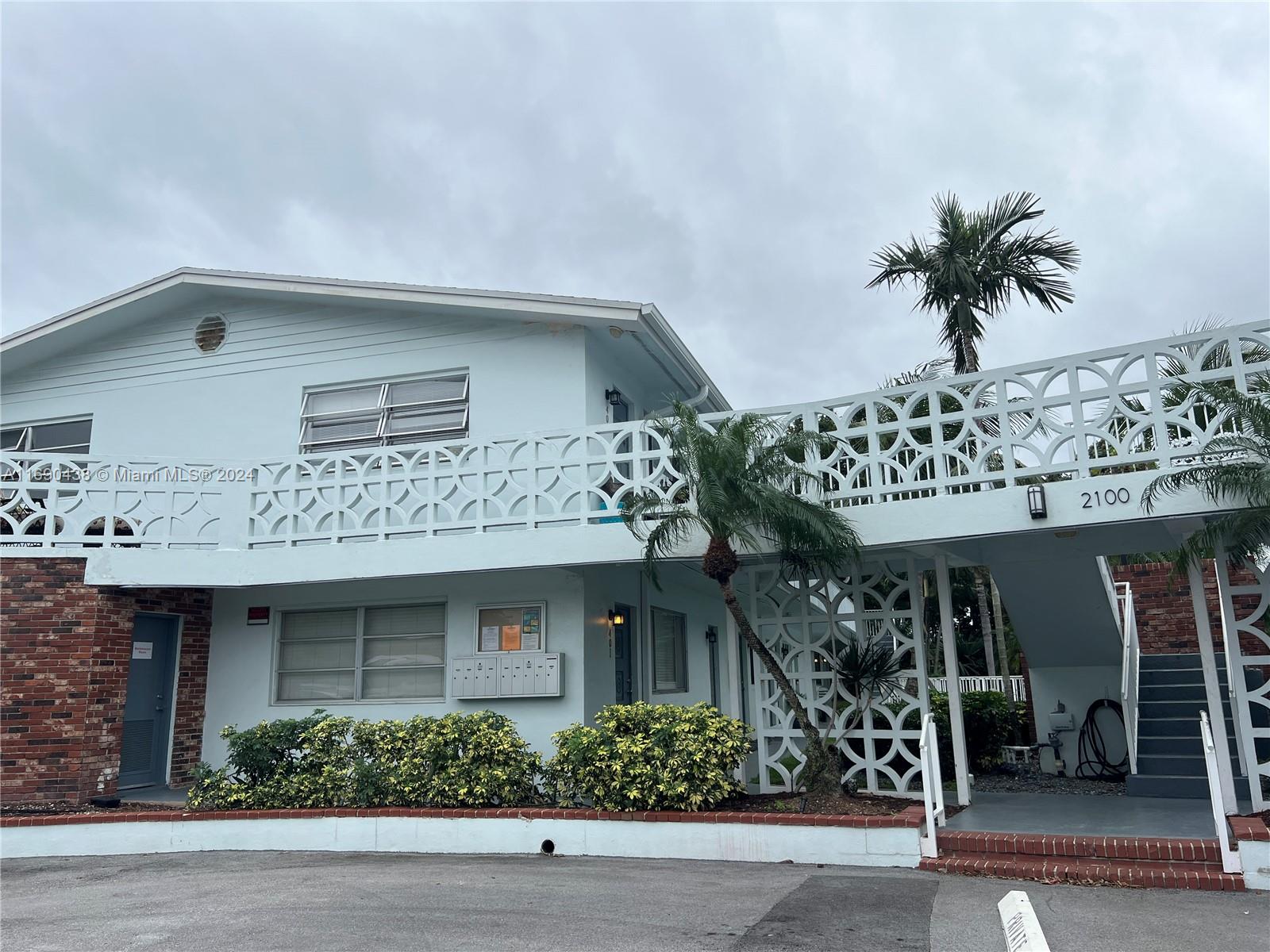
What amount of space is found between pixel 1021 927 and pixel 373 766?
815 cm

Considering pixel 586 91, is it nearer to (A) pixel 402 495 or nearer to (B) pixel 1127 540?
(A) pixel 402 495

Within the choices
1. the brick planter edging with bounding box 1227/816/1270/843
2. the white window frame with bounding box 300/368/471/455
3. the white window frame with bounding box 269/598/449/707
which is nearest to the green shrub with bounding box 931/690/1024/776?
the brick planter edging with bounding box 1227/816/1270/843

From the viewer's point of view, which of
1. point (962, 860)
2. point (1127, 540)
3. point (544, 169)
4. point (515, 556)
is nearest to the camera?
point (962, 860)

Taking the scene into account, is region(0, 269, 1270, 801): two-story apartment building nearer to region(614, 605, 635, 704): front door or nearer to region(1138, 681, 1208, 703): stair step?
region(614, 605, 635, 704): front door

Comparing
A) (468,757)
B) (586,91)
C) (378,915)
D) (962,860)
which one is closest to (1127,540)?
(962,860)

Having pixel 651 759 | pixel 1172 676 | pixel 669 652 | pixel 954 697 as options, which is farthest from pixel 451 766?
pixel 1172 676

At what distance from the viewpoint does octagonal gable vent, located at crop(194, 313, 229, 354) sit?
1339 centimetres

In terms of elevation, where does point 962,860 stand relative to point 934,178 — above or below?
below

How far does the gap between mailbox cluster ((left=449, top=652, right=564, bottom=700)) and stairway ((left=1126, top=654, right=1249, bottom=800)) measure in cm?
642

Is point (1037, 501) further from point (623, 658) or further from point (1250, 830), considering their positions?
point (623, 658)

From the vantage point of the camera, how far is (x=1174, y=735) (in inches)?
427

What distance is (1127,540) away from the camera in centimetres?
916

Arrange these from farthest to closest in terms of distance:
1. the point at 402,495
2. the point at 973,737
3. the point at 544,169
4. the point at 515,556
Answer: the point at 544,169, the point at 973,737, the point at 402,495, the point at 515,556

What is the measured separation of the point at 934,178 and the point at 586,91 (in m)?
5.77
